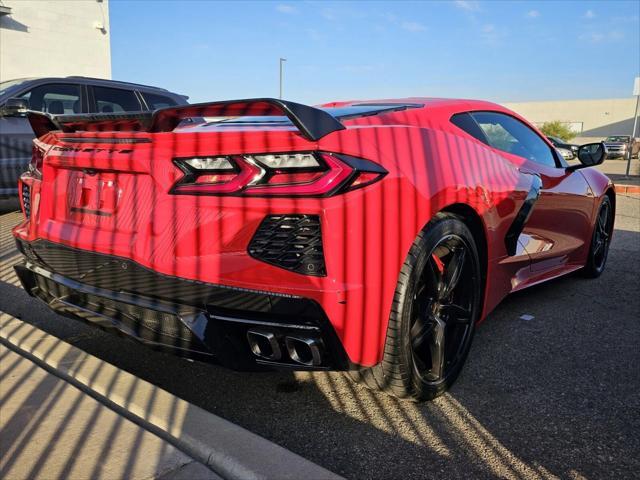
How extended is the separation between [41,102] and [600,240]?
6402 millimetres

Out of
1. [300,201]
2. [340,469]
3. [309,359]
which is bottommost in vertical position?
[340,469]

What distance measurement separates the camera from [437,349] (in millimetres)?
2498

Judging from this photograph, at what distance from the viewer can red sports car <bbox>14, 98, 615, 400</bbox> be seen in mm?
1954

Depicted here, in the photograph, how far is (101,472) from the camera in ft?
5.83

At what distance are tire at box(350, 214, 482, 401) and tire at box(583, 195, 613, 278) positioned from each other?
2305 mm

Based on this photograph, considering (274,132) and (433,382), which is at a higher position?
(274,132)

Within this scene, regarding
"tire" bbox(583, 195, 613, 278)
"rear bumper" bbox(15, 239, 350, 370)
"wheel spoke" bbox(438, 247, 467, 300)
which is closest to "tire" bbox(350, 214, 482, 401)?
"wheel spoke" bbox(438, 247, 467, 300)

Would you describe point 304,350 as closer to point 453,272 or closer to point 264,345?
point 264,345

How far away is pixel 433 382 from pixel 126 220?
1480 millimetres

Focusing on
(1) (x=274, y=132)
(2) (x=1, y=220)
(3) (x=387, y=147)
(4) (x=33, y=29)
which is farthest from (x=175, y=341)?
(4) (x=33, y=29)

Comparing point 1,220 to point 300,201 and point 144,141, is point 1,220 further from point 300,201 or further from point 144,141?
point 300,201

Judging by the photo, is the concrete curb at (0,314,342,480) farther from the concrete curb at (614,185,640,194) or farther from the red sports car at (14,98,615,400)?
the concrete curb at (614,185,640,194)

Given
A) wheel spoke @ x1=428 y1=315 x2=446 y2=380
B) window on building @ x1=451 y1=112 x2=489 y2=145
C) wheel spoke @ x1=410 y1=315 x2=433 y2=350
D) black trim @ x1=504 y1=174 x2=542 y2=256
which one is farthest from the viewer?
black trim @ x1=504 y1=174 x2=542 y2=256

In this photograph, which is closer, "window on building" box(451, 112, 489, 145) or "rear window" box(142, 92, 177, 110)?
"window on building" box(451, 112, 489, 145)
